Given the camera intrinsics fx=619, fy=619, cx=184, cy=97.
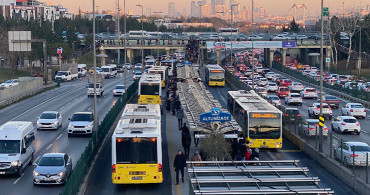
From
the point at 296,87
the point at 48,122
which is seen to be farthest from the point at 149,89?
the point at 296,87

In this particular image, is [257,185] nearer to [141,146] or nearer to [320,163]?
[141,146]

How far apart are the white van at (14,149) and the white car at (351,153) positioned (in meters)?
13.6

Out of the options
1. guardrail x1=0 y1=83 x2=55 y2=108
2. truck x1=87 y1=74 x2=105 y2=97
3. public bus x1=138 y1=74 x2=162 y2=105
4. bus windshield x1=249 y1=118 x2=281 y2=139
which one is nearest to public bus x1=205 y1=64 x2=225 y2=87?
truck x1=87 y1=74 x2=105 y2=97

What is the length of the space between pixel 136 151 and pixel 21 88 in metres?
45.3

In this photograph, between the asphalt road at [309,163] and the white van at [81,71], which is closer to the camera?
the asphalt road at [309,163]

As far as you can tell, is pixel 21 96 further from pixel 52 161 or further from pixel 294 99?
pixel 52 161

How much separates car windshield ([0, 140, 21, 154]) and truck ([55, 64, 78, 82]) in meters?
63.7

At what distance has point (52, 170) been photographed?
23953 mm

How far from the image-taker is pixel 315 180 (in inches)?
479

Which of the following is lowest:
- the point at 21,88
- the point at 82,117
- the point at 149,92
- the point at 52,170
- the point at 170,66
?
the point at 52,170

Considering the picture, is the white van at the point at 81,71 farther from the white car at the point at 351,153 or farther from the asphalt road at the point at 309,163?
the white car at the point at 351,153

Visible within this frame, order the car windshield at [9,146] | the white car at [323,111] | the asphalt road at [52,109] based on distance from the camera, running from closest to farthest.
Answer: the asphalt road at [52,109], the car windshield at [9,146], the white car at [323,111]

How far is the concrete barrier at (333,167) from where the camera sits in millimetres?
23248

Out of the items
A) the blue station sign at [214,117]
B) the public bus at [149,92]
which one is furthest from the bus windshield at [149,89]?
the blue station sign at [214,117]
